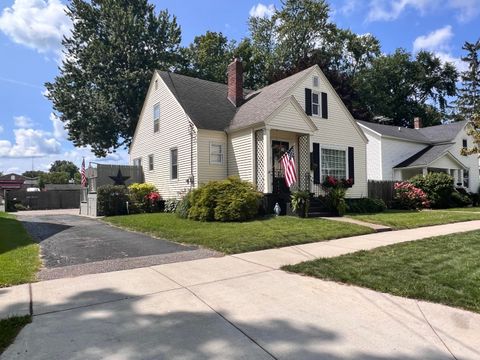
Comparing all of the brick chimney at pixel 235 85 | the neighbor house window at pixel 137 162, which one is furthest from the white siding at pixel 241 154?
the neighbor house window at pixel 137 162

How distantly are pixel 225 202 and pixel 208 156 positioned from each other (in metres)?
4.01

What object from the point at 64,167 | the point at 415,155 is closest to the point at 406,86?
the point at 415,155

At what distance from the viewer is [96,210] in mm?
18047

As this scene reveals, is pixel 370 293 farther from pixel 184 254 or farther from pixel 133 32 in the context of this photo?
pixel 133 32

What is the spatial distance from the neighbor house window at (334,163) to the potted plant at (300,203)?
161 inches

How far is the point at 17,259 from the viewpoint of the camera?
7480 mm

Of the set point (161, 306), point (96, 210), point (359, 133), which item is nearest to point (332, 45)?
point (359, 133)

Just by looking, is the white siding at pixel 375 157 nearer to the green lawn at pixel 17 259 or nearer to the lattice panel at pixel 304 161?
the lattice panel at pixel 304 161

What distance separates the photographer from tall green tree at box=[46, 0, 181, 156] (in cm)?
3156

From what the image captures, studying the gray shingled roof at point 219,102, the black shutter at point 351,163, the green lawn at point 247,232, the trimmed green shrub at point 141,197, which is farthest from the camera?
the black shutter at point 351,163

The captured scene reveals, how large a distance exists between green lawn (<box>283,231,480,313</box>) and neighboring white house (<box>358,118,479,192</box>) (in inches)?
766

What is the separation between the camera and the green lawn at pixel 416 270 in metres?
5.14

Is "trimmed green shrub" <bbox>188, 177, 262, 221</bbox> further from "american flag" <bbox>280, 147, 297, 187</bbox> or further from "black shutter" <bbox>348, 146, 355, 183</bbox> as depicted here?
"black shutter" <bbox>348, 146, 355, 183</bbox>

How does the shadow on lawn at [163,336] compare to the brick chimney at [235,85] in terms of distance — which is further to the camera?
the brick chimney at [235,85]
